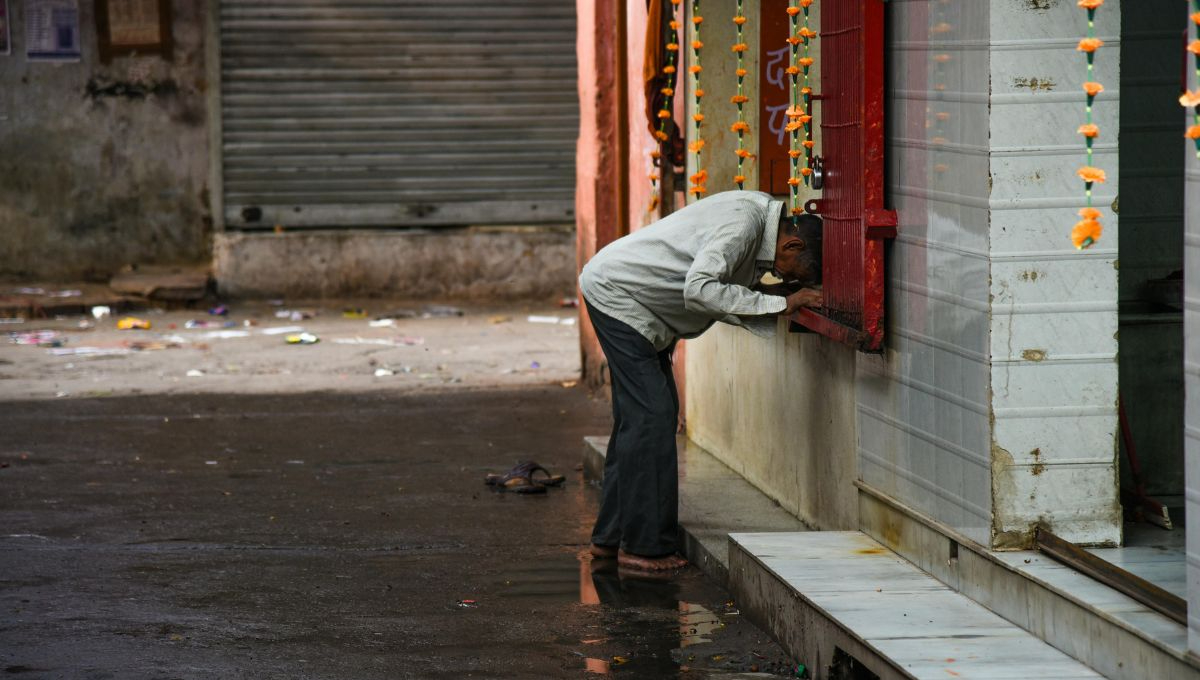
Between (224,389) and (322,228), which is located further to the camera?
(322,228)

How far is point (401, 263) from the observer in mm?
15602

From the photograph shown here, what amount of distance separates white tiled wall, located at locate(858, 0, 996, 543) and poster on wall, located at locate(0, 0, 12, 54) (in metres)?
12.5

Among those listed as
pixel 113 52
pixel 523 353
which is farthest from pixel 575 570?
pixel 113 52

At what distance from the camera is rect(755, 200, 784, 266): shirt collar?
19.2 feet

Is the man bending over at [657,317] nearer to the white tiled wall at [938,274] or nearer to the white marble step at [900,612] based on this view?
the white marble step at [900,612]

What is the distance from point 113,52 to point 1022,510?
13.1 metres

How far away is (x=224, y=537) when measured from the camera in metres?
6.68

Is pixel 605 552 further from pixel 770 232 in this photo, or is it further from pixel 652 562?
pixel 770 232

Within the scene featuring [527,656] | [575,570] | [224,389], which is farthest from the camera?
[224,389]

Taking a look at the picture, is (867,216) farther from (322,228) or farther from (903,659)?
(322,228)

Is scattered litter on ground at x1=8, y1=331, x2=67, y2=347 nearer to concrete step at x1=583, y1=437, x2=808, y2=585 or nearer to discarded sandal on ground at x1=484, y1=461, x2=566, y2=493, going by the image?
discarded sandal on ground at x1=484, y1=461, x2=566, y2=493

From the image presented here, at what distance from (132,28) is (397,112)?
2706mm

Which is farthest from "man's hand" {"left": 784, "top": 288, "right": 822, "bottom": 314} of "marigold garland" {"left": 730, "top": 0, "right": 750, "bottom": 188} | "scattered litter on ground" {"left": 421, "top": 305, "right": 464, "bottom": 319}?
"scattered litter on ground" {"left": 421, "top": 305, "right": 464, "bottom": 319}

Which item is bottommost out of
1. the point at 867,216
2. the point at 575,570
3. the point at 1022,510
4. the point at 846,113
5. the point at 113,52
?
the point at 575,570
